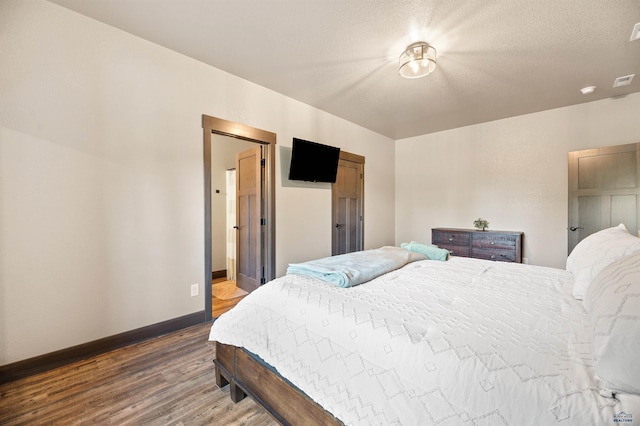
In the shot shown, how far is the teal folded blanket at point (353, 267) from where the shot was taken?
62.8 inches

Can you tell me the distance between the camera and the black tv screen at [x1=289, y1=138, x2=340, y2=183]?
3.48 m

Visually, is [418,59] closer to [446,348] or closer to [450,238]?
[446,348]

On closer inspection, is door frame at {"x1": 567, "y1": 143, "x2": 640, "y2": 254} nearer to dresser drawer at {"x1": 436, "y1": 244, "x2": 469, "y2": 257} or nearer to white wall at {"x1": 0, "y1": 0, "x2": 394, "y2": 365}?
dresser drawer at {"x1": 436, "y1": 244, "x2": 469, "y2": 257}

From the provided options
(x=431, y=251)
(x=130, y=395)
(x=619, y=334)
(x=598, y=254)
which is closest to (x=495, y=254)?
(x=431, y=251)

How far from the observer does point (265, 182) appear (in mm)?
3352

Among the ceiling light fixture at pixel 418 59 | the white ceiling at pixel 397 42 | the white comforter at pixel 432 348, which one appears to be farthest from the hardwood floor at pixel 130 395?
the ceiling light fixture at pixel 418 59

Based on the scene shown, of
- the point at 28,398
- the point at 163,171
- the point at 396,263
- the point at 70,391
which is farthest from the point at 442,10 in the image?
the point at 28,398

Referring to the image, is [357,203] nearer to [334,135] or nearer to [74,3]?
[334,135]

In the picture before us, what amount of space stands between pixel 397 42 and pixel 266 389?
2806mm

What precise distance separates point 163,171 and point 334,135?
257 cm

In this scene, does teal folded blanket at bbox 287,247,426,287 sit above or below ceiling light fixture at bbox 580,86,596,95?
below

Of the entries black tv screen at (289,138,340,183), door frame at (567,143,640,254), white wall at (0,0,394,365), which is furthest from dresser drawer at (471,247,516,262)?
white wall at (0,0,394,365)

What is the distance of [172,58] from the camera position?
2.50 m

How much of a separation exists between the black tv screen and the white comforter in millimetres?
2160
